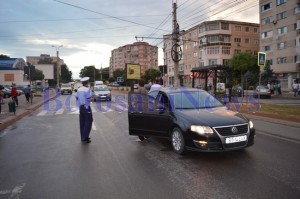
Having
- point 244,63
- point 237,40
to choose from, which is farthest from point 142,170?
point 237,40

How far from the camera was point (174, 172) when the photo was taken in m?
5.57

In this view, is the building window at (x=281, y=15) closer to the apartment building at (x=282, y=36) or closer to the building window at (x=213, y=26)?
the apartment building at (x=282, y=36)

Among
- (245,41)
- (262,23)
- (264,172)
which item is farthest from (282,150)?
(245,41)

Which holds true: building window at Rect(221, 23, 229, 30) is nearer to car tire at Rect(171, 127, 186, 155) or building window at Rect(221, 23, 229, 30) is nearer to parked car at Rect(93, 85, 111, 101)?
parked car at Rect(93, 85, 111, 101)

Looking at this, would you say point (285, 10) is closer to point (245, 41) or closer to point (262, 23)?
point (262, 23)

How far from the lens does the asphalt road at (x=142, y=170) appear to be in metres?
4.61

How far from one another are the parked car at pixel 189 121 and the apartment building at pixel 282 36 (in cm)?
4579

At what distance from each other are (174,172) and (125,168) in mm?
1008

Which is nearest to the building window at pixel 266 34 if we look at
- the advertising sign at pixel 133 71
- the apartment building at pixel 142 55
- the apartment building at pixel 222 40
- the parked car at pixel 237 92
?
the apartment building at pixel 222 40

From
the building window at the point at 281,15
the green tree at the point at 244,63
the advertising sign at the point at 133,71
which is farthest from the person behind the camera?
the green tree at the point at 244,63

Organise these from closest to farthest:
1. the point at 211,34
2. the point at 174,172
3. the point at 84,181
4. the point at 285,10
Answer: the point at 84,181
the point at 174,172
the point at 285,10
the point at 211,34

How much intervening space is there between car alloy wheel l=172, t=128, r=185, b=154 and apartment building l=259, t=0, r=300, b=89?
46.8m

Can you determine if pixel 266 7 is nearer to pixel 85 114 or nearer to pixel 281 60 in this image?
pixel 281 60

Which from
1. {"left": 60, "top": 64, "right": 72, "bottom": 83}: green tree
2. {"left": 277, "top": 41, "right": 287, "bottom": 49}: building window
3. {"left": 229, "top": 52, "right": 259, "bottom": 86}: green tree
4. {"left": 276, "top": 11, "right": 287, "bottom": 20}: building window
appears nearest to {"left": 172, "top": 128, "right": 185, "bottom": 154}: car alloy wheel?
{"left": 277, "top": 41, "right": 287, "bottom": 49}: building window
